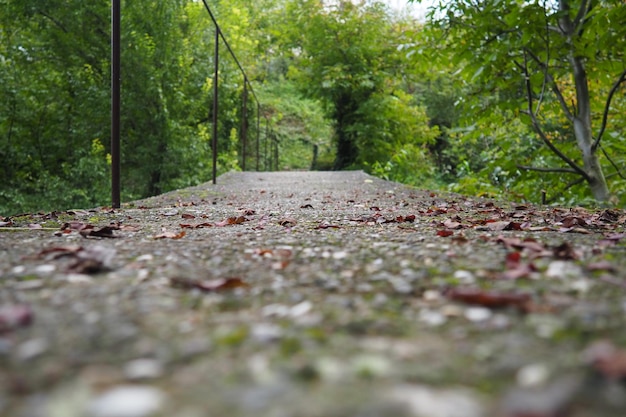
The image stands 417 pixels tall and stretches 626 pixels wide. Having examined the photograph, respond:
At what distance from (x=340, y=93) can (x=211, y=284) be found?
1332 cm

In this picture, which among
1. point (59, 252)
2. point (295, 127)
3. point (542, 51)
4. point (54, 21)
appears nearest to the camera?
point (59, 252)

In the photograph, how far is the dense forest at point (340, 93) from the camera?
14.3ft

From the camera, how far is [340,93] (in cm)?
1397

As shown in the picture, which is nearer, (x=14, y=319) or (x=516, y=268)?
(x=14, y=319)

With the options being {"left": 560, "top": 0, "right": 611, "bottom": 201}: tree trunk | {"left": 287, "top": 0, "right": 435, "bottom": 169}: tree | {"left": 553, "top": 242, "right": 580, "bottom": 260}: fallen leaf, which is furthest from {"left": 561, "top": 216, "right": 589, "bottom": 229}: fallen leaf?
{"left": 287, "top": 0, "right": 435, "bottom": 169}: tree

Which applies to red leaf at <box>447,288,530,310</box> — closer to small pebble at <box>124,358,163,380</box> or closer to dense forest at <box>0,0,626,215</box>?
small pebble at <box>124,358,163,380</box>

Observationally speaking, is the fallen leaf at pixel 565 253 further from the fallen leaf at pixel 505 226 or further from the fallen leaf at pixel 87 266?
the fallen leaf at pixel 87 266

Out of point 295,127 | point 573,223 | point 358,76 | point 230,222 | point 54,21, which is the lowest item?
point 230,222

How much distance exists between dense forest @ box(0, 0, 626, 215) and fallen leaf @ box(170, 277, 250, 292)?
3.46 m

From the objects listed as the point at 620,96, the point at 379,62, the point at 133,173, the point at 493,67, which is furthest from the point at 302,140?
the point at 493,67

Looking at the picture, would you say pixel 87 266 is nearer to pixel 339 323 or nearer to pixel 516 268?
pixel 339 323

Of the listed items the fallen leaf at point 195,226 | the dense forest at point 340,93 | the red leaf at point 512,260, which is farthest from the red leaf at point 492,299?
the dense forest at point 340,93

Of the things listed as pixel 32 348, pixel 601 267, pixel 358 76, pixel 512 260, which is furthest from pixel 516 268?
pixel 358 76

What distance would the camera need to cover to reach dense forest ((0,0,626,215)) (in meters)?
4.36
